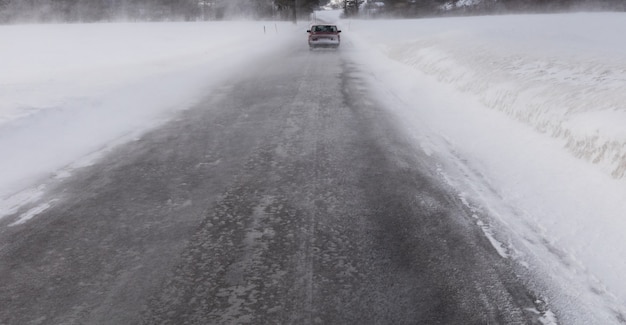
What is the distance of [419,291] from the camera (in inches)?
124

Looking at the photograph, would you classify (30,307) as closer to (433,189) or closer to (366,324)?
(366,324)

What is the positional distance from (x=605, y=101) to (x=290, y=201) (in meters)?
5.12

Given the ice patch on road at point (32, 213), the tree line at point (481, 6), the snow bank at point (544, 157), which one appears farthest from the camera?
the tree line at point (481, 6)

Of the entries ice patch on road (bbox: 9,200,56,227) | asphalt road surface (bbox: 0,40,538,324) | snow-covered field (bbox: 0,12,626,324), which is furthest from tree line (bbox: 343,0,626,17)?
ice patch on road (bbox: 9,200,56,227)

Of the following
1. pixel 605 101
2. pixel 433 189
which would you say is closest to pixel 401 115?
pixel 605 101

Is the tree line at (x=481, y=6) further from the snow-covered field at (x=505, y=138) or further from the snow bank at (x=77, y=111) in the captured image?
the snow bank at (x=77, y=111)

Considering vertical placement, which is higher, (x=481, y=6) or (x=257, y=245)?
(x=481, y=6)

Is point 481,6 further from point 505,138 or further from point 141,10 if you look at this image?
point 141,10

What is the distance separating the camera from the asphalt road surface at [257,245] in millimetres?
2967

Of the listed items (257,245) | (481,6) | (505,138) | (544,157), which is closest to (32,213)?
(257,245)

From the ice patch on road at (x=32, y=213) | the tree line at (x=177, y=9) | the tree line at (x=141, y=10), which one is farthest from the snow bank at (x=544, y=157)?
the tree line at (x=141, y=10)

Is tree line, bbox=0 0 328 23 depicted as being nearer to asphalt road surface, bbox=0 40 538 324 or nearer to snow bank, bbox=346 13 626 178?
snow bank, bbox=346 13 626 178

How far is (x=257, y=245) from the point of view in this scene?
12.5 ft

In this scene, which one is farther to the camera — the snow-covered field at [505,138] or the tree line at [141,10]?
the tree line at [141,10]
